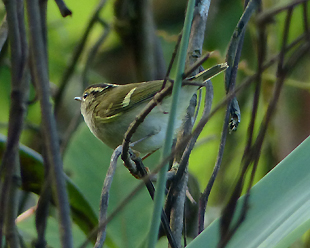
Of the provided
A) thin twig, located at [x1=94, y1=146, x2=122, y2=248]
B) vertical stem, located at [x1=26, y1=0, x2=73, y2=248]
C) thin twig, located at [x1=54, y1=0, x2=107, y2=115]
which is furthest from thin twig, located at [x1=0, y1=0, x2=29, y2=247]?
thin twig, located at [x1=54, y1=0, x2=107, y2=115]

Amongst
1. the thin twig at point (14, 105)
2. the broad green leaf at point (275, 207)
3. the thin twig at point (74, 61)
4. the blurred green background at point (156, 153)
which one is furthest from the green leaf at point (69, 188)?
the broad green leaf at point (275, 207)

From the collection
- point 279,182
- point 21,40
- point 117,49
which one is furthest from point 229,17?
point 279,182

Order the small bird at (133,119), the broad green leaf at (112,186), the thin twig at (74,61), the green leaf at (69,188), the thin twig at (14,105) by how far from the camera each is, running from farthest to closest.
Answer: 1. the thin twig at (74,61)
2. the small bird at (133,119)
3. the broad green leaf at (112,186)
4. the green leaf at (69,188)
5. the thin twig at (14,105)

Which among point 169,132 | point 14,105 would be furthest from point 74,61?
point 169,132

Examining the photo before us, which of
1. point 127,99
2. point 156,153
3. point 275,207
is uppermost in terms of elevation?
point 127,99

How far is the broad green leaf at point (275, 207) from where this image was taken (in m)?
0.82

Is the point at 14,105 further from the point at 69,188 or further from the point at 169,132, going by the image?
the point at 69,188

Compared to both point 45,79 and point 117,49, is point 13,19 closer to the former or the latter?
point 45,79

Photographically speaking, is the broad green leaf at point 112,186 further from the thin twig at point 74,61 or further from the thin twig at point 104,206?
the thin twig at point 104,206

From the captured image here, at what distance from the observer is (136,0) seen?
2.62m

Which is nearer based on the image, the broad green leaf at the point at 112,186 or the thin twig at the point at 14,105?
the thin twig at the point at 14,105

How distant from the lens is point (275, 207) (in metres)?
0.87

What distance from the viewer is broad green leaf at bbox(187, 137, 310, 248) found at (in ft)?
2.68

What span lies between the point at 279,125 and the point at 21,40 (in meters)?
1.85
